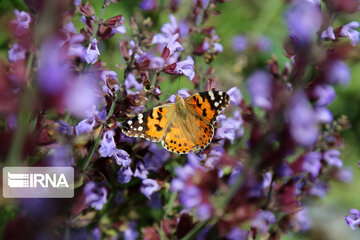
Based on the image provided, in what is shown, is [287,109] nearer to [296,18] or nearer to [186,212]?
[296,18]

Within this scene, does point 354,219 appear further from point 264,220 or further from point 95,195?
point 95,195

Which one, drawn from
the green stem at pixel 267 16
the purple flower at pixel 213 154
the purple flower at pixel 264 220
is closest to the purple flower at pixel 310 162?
the purple flower at pixel 264 220

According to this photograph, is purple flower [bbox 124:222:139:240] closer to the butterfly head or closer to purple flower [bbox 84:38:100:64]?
the butterfly head

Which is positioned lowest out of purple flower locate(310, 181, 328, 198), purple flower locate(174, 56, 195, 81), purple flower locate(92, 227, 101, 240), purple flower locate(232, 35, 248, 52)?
purple flower locate(232, 35, 248, 52)

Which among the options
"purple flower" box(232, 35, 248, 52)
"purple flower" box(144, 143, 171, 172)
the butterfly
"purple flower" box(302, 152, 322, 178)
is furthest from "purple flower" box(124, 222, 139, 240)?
"purple flower" box(232, 35, 248, 52)

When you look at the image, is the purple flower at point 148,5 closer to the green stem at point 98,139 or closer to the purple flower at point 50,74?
the green stem at point 98,139

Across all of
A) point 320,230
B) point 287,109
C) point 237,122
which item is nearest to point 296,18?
point 287,109
